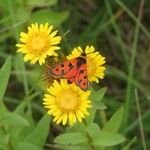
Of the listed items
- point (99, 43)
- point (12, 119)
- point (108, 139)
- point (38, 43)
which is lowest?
point (108, 139)

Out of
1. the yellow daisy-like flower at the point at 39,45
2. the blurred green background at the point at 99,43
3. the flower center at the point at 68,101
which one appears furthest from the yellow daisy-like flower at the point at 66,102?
the blurred green background at the point at 99,43

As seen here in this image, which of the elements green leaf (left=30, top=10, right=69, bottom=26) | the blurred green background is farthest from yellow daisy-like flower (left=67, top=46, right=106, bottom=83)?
green leaf (left=30, top=10, right=69, bottom=26)

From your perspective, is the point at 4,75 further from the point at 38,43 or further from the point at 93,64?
the point at 93,64

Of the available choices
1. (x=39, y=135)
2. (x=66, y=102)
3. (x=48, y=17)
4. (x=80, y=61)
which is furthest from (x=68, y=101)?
(x=48, y=17)

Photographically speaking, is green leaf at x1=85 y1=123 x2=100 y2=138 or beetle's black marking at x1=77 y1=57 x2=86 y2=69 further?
green leaf at x1=85 y1=123 x2=100 y2=138

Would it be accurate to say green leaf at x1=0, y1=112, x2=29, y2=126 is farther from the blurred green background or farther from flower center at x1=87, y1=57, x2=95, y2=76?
the blurred green background

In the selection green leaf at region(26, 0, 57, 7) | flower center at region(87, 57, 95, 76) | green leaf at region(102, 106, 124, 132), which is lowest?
green leaf at region(102, 106, 124, 132)

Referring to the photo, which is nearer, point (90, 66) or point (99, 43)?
point (90, 66)
